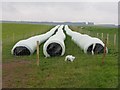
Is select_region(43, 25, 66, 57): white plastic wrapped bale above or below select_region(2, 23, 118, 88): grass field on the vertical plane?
above

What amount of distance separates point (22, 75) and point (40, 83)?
1584 millimetres

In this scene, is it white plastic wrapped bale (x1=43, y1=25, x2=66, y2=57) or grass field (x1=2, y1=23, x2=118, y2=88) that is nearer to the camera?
grass field (x1=2, y1=23, x2=118, y2=88)

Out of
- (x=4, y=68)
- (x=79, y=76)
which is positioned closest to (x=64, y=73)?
(x=79, y=76)

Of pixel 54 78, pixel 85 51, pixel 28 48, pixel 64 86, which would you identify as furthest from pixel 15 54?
pixel 64 86

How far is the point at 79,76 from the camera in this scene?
32.8ft

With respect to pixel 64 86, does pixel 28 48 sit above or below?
above

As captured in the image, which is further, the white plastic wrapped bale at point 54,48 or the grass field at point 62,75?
the white plastic wrapped bale at point 54,48

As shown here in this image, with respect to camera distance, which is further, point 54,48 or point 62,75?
point 54,48

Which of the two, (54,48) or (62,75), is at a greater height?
(54,48)

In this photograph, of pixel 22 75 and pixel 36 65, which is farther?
pixel 36 65

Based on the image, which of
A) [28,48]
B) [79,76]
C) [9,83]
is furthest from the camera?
[28,48]

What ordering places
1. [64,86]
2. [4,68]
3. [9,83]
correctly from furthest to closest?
[4,68], [9,83], [64,86]

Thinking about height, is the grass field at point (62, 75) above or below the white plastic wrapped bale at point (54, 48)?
below

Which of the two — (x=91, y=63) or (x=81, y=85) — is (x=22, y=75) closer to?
(x=81, y=85)
